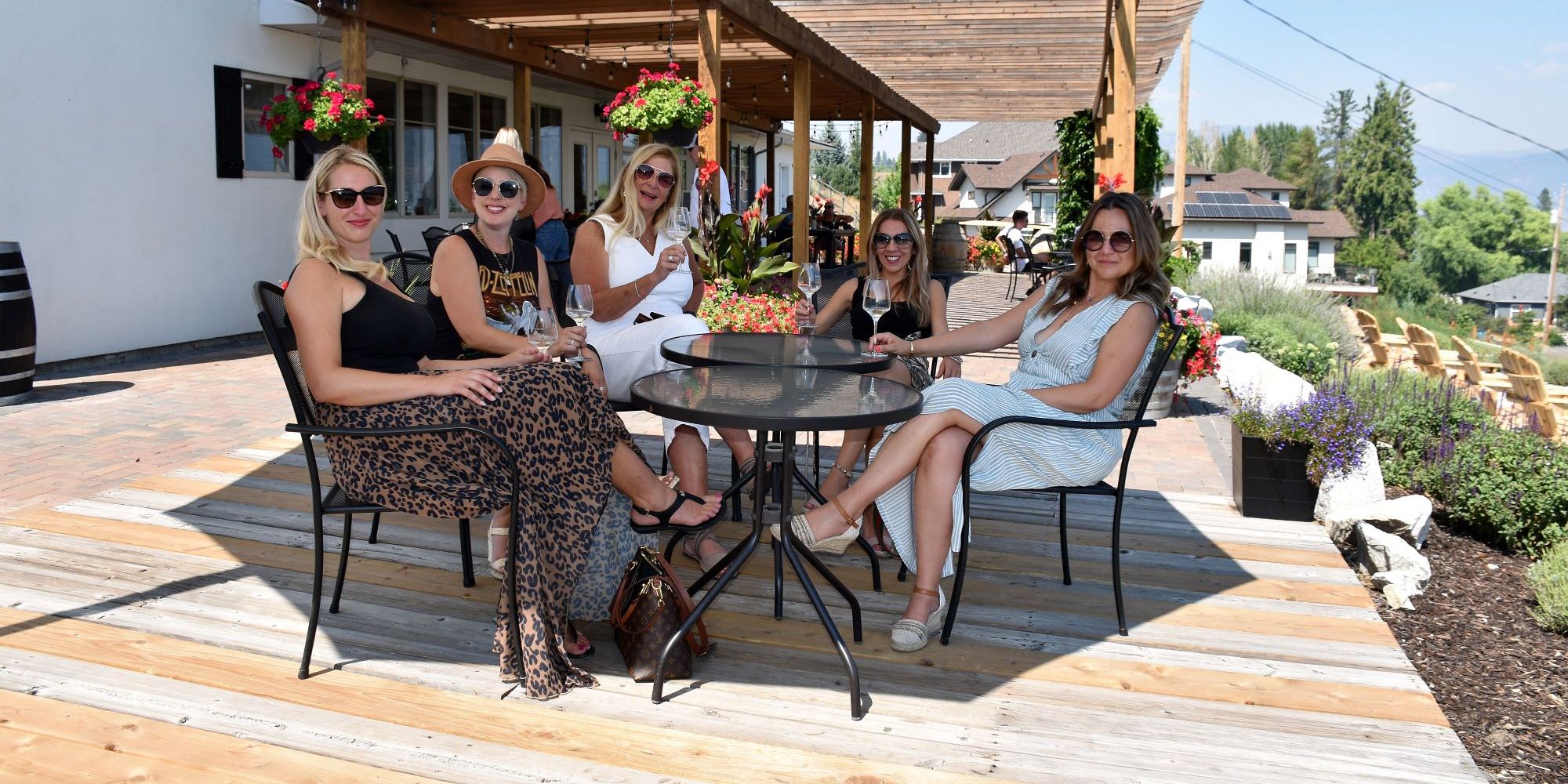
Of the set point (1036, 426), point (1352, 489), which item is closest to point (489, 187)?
point (1036, 426)

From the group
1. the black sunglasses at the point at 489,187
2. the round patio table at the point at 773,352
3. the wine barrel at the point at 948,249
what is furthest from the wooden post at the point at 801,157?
the wine barrel at the point at 948,249

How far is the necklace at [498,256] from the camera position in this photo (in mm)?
3381

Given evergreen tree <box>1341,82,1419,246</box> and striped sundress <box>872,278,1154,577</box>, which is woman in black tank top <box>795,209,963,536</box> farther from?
evergreen tree <box>1341,82,1419,246</box>

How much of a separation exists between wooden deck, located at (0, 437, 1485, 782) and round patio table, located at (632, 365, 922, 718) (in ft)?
0.43

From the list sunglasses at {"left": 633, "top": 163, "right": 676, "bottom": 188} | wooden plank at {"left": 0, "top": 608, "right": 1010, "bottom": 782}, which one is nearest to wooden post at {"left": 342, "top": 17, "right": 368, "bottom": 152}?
sunglasses at {"left": 633, "top": 163, "right": 676, "bottom": 188}

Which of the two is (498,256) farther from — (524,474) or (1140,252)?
(1140,252)

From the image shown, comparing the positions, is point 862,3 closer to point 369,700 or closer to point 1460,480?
point 1460,480

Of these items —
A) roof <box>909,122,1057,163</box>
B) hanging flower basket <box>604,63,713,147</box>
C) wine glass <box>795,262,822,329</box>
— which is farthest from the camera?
roof <box>909,122,1057,163</box>

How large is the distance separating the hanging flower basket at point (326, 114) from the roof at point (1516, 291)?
88807mm

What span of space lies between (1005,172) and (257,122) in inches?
2080

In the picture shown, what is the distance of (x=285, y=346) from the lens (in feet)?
8.64

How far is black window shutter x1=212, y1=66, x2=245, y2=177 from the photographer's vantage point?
9.09m

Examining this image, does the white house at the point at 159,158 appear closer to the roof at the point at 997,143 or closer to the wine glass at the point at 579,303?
the wine glass at the point at 579,303

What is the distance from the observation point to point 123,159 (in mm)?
8289
